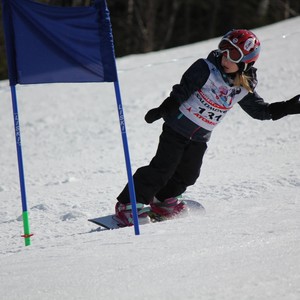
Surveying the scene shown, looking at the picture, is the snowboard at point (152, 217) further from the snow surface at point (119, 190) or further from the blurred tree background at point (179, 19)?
the blurred tree background at point (179, 19)

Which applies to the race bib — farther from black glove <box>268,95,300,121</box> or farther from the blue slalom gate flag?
the blue slalom gate flag

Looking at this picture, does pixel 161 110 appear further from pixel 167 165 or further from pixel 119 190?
pixel 119 190

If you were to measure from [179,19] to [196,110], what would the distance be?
2843cm

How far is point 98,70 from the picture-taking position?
446cm

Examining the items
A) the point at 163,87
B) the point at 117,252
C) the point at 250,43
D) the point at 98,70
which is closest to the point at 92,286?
the point at 117,252

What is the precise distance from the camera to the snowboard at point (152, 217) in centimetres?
512

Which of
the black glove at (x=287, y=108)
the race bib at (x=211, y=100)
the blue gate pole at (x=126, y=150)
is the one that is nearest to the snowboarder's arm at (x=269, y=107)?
the black glove at (x=287, y=108)

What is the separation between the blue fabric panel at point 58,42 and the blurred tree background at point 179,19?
21.6 m

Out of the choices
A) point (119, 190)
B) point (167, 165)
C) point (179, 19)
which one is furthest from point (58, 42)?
point (179, 19)

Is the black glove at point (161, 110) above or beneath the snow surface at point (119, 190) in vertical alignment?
above

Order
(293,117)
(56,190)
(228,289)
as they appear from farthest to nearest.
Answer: (293,117)
(56,190)
(228,289)

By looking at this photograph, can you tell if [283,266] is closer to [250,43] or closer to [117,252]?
[117,252]

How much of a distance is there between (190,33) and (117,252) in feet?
Result: 93.1

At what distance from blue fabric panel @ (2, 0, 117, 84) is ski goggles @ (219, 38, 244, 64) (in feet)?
3.03
